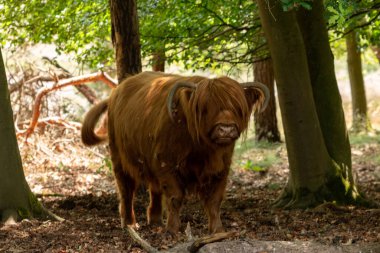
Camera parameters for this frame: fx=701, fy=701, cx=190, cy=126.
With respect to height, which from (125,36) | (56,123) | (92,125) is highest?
(125,36)

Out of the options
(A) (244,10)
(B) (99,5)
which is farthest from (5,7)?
(A) (244,10)

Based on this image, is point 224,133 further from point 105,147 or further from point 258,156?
point 258,156

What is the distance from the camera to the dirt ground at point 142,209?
261 inches

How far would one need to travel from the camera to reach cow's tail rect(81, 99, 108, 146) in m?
9.05

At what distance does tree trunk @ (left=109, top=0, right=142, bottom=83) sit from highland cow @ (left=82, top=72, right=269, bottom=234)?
1.54 metres

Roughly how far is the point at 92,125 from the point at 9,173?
170cm

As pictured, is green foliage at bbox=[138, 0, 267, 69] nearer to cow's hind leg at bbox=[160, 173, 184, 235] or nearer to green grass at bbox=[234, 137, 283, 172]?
green grass at bbox=[234, 137, 283, 172]

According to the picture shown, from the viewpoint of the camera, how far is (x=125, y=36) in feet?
32.3

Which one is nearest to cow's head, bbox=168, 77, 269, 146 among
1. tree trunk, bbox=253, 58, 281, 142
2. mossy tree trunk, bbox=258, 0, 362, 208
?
mossy tree trunk, bbox=258, 0, 362, 208

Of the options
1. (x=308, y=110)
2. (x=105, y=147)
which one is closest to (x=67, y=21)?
(x=105, y=147)

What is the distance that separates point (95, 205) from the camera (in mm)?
9828

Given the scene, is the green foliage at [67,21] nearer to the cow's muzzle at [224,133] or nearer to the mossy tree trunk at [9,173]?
the mossy tree trunk at [9,173]

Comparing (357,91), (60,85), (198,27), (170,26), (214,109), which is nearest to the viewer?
(214,109)

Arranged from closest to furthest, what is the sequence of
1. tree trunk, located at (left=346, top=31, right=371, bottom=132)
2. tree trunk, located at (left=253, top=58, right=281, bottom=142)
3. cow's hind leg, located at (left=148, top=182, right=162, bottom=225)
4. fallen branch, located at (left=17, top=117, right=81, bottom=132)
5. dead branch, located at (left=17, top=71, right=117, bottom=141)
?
1. cow's hind leg, located at (left=148, top=182, right=162, bottom=225)
2. dead branch, located at (left=17, top=71, right=117, bottom=141)
3. fallen branch, located at (left=17, top=117, right=81, bottom=132)
4. tree trunk, located at (left=253, top=58, right=281, bottom=142)
5. tree trunk, located at (left=346, top=31, right=371, bottom=132)
